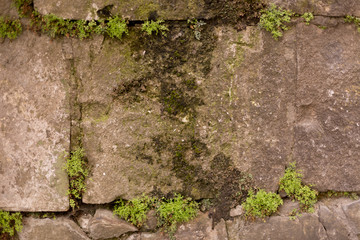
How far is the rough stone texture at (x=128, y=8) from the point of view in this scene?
5.87 ft

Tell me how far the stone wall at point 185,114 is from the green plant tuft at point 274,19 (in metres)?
0.04

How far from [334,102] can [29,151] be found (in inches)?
83.7

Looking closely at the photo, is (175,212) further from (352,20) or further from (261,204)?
(352,20)

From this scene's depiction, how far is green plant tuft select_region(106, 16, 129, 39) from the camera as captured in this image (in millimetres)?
1785

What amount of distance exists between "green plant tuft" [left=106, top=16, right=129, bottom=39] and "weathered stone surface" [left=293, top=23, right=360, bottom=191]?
1.16 meters

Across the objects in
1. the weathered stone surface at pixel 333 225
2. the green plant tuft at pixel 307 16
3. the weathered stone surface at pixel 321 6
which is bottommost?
the weathered stone surface at pixel 333 225

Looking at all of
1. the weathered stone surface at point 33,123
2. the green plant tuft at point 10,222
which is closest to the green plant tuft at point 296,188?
the weathered stone surface at point 33,123

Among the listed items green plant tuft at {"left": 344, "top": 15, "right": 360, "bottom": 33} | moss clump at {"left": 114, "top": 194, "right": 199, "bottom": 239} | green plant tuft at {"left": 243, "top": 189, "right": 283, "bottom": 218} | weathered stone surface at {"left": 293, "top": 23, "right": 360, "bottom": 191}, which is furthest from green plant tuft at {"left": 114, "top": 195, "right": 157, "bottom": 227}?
green plant tuft at {"left": 344, "top": 15, "right": 360, "bottom": 33}

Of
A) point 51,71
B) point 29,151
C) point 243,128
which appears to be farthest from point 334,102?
point 29,151

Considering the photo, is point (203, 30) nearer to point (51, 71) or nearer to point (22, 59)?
point (51, 71)

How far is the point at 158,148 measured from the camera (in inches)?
76.5

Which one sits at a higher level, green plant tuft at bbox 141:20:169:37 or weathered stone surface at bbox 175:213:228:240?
green plant tuft at bbox 141:20:169:37

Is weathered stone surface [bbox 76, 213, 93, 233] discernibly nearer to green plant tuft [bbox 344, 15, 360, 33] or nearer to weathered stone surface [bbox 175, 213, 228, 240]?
weathered stone surface [bbox 175, 213, 228, 240]

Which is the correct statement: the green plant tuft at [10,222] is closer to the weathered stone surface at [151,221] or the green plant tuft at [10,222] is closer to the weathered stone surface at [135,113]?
the weathered stone surface at [135,113]
